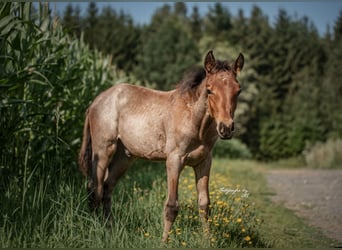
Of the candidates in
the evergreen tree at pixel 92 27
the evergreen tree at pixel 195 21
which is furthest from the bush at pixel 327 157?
the evergreen tree at pixel 195 21

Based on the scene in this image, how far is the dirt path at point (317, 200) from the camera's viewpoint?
7102 millimetres

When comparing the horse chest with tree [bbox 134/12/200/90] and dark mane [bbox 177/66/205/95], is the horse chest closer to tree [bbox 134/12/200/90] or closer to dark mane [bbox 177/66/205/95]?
dark mane [bbox 177/66/205/95]

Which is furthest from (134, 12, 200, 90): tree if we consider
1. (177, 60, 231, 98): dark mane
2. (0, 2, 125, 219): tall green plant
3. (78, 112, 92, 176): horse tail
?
(177, 60, 231, 98): dark mane

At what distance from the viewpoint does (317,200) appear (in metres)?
9.64

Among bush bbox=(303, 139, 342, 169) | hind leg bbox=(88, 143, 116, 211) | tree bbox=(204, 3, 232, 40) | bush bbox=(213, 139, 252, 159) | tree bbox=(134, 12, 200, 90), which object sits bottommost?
→ bush bbox=(213, 139, 252, 159)

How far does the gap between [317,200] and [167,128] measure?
6.26 metres

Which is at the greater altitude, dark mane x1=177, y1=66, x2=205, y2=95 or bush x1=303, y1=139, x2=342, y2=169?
dark mane x1=177, y1=66, x2=205, y2=95

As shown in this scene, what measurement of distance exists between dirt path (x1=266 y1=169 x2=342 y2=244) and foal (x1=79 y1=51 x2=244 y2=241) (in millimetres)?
2898

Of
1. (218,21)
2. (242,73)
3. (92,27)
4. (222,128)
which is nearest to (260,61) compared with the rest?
(242,73)

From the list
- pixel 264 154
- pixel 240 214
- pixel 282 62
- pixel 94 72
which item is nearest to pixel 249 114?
pixel 264 154

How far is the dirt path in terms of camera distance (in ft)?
23.3

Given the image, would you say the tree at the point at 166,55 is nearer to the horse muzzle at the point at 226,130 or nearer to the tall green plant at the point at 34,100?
the tall green plant at the point at 34,100

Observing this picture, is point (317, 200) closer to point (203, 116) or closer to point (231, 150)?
point (203, 116)

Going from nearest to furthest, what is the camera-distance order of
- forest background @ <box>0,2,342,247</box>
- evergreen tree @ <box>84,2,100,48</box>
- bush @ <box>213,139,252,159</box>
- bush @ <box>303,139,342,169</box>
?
forest background @ <box>0,2,342,247</box>, bush @ <box>303,139,342,169</box>, bush @ <box>213,139,252,159</box>, evergreen tree @ <box>84,2,100,48</box>
